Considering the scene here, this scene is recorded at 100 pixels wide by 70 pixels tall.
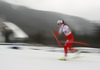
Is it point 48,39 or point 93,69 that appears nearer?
point 93,69

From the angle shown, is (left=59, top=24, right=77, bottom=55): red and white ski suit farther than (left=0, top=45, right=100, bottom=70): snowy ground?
Yes

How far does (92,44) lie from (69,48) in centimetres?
4242

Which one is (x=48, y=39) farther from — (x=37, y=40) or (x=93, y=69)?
(x=93, y=69)

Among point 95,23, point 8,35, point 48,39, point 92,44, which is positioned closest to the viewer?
point 8,35

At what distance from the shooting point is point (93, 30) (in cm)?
4681

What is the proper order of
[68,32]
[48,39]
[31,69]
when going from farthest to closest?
[48,39], [68,32], [31,69]

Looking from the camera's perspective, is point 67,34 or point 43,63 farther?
point 67,34

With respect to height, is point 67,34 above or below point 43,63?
above

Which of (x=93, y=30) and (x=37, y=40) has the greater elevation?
(x=93, y=30)

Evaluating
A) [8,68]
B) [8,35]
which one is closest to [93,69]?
[8,68]

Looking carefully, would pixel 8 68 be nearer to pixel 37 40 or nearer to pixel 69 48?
pixel 69 48

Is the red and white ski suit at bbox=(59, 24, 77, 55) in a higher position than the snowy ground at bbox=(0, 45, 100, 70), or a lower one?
higher

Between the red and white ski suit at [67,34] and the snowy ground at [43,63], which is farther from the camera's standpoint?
the red and white ski suit at [67,34]

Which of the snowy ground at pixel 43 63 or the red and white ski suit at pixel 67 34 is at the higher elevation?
the red and white ski suit at pixel 67 34
